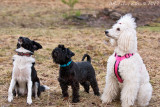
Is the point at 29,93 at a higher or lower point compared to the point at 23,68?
lower

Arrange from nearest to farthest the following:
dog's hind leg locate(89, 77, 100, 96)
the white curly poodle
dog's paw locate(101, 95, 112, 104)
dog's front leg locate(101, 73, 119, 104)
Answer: the white curly poodle → dog's front leg locate(101, 73, 119, 104) → dog's paw locate(101, 95, 112, 104) → dog's hind leg locate(89, 77, 100, 96)

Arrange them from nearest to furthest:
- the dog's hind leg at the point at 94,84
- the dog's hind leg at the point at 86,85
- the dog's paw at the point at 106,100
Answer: the dog's paw at the point at 106,100 → the dog's hind leg at the point at 94,84 → the dog's hind leg at the point at 86,85

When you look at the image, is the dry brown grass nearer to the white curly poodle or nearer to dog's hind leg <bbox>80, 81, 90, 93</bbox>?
dog's hind leg <bbox>80, 81, 90, 93</bbox>

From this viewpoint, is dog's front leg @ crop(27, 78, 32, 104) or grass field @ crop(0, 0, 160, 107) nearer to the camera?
dog's front leg @ crop(27, 78, 32, 104)

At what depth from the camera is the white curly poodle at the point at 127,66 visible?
4465mm

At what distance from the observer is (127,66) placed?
4496mm

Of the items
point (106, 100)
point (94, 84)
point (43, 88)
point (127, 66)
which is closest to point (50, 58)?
point (43, 88)

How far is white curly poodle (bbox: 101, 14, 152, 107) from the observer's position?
4.46 meters

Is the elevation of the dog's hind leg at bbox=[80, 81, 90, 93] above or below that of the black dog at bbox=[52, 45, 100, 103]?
below

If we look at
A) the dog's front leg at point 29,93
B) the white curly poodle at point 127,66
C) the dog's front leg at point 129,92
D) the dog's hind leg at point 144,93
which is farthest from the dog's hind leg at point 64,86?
the dog's hind leg at point 144,93

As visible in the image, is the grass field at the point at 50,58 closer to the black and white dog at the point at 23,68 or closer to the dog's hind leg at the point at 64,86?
the dog's hind leg at the point at 64,86

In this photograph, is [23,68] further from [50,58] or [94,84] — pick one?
[50,58]

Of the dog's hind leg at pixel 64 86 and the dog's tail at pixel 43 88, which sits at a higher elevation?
the dog's hind leg at pixel 64 86

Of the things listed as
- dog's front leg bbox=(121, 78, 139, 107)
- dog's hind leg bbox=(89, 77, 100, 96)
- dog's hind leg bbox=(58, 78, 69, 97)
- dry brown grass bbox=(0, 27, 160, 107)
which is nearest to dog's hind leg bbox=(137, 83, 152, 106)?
dog's front leg bbox=(121, 78, 139, 107)
